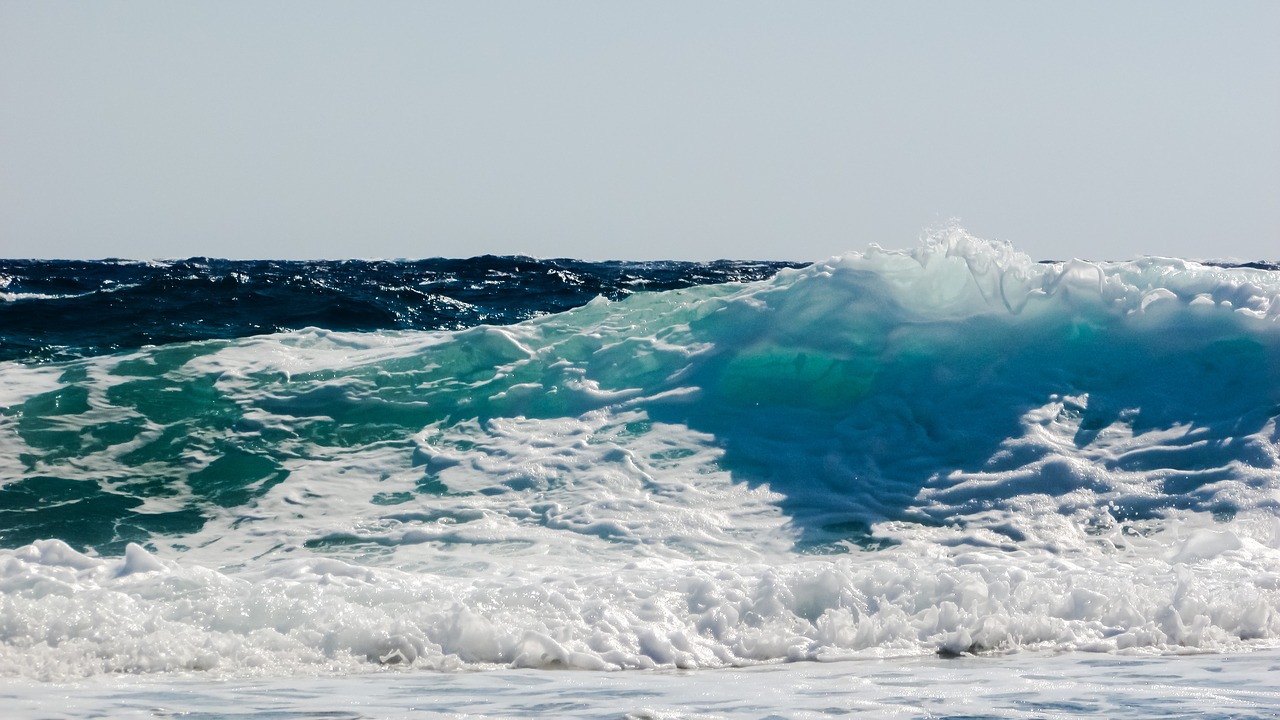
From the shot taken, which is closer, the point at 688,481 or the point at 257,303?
the point at 688,481

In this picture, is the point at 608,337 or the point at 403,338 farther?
the point at 403,338

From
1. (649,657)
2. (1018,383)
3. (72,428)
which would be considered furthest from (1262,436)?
(72,428)

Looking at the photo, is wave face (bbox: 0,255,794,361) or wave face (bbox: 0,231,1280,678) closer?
wave face (bbox: 0,231,1280,678)

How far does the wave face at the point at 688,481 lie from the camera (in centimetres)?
495

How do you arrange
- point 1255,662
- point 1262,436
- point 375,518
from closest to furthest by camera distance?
1. point 1255,662
2. point 375,518
3. point 1262,436

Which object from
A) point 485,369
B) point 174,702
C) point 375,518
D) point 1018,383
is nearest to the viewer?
point 174,702

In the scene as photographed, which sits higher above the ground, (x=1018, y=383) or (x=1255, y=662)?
(x=1018, y=383)

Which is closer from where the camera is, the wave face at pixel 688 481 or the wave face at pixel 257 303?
the wave face at pixel 688 481

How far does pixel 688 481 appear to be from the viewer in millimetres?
7383

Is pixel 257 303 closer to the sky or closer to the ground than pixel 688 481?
closer to the sky

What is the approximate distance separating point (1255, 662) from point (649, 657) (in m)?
2.44

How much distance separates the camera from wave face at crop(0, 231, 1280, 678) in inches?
195

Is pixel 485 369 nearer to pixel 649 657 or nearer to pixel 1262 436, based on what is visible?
pixel 649 657

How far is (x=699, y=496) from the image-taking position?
23.5 feet
